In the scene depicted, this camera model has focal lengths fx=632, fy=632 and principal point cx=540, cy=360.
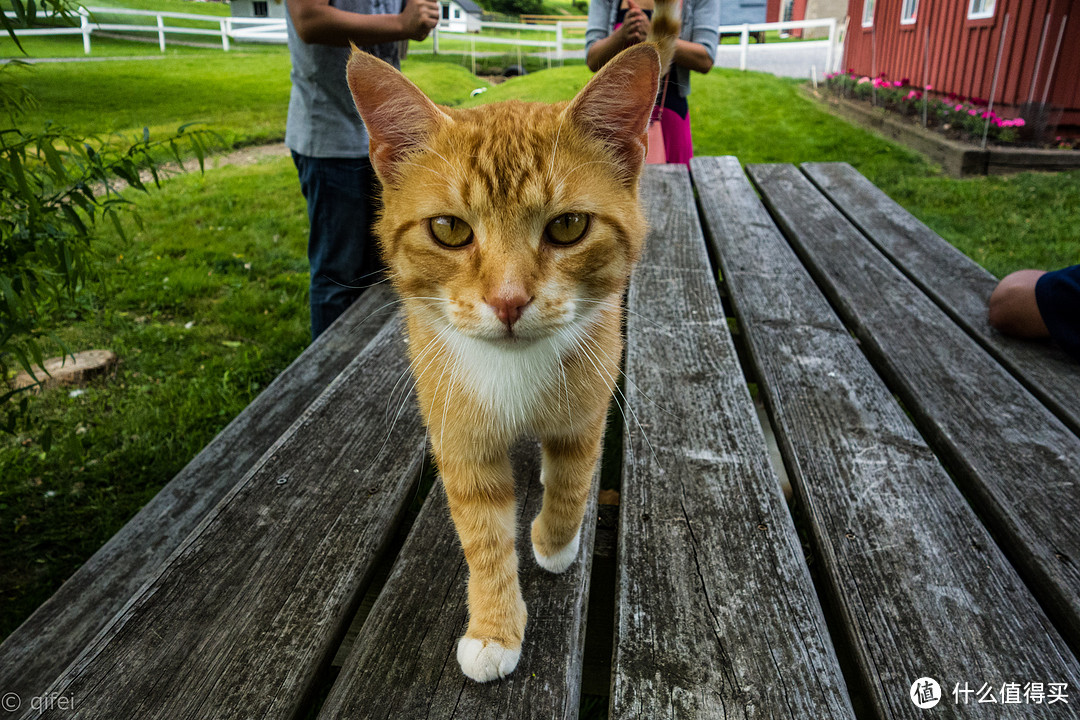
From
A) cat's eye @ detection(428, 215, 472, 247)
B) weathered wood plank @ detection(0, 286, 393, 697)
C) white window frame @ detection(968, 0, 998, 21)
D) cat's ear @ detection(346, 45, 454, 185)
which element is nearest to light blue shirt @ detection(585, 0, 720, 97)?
weathered wood plank @ detection(0, 286, 393, 697)

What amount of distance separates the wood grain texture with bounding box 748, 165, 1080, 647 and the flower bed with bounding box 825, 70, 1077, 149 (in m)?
5.24

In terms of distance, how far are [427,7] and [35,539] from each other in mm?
2260

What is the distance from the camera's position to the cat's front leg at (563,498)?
4.21 ft

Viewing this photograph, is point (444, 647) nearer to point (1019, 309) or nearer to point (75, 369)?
point (1019, 309)

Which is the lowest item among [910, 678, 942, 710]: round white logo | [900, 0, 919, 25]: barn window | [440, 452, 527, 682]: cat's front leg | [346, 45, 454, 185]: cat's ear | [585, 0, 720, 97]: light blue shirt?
[910, 678, 942, 710]: round white logo

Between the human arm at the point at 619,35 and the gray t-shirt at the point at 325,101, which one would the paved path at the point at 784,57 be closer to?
the human arm at the point at 619,35

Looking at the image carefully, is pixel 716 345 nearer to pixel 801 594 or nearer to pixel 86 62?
pixel 801 594

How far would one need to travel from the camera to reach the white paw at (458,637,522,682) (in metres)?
1.03

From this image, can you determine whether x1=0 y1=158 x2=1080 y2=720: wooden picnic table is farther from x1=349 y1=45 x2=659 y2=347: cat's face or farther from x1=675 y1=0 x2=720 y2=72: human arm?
x1=675 y1=0 x2=720 y2=72: human arm

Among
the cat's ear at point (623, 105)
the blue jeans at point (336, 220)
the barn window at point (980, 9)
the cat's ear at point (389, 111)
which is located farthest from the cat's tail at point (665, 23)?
the barn window at point (980, 9)

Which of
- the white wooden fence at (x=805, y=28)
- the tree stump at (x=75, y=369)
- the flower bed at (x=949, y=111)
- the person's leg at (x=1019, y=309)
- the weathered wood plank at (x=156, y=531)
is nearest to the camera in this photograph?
the weathered wood plank at (x=156, y=531)

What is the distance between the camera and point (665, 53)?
1.77 m

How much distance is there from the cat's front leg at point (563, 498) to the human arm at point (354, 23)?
5.32 ft

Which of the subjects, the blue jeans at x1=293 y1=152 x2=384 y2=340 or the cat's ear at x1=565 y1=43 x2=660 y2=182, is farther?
the blue jeans at x1=293 y1=152 x2=384 y2=340
